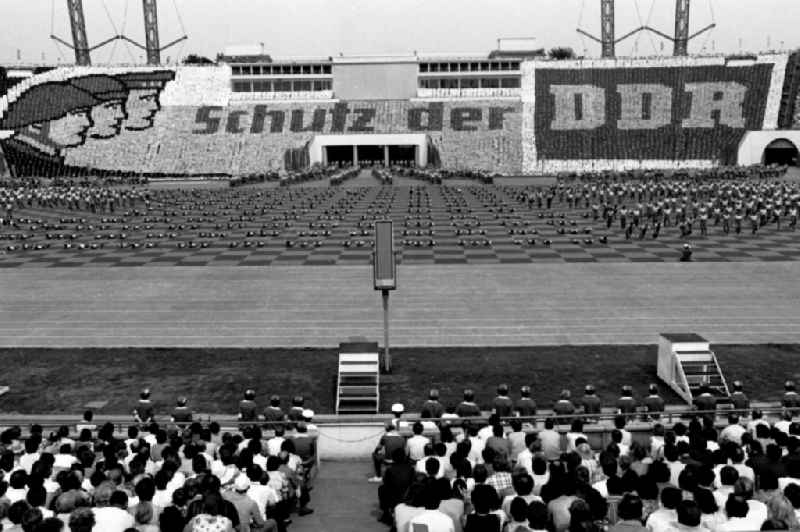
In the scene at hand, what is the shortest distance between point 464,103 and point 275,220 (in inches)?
2658

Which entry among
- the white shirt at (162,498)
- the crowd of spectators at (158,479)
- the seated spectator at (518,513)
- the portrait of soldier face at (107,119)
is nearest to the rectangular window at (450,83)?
the portrait of soldier face at (107,119)

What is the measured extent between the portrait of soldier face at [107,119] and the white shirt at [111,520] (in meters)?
103

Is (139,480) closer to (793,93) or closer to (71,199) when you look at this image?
(71,199)

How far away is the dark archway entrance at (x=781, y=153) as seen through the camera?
312ft

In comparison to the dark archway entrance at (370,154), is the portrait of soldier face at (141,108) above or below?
above

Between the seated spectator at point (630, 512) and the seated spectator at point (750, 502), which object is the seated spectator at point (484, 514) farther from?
the seated spectator at point (750, 502)

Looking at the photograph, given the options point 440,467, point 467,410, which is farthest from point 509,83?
point 440,467

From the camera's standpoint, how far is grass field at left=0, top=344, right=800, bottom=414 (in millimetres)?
16062

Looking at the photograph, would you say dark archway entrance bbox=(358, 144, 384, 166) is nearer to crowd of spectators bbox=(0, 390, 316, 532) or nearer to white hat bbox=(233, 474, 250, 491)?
crowd of spectators bbox=(0, 390, 316, 532)

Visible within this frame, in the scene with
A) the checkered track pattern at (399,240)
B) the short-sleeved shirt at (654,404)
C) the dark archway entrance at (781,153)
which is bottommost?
the checkered track pattern at (399,240)

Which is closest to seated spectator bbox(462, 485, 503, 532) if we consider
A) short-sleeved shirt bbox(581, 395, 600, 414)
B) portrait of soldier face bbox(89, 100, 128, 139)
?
short-sleeved shirt bbox(581, 395, 600, 414)

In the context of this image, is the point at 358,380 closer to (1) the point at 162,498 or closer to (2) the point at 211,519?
(1) the point at 162,498

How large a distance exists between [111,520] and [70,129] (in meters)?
106

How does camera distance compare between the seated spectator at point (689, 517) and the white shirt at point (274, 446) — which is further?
the white shirt at point (274, 446)
